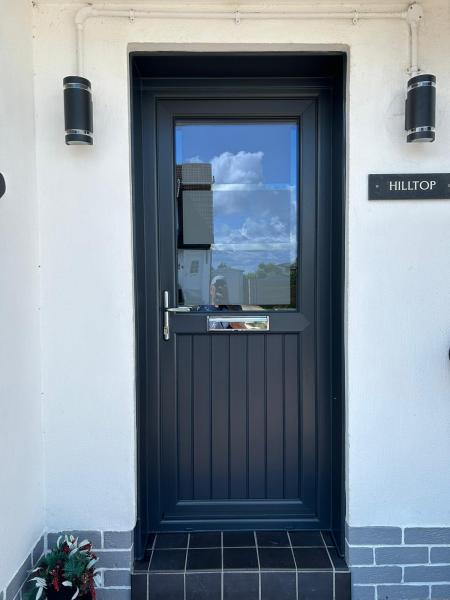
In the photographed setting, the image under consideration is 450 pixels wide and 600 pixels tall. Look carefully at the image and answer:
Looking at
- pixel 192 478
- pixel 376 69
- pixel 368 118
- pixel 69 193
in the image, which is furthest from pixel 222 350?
pixel 376 69

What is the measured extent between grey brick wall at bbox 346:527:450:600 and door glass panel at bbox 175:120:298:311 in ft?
3.71

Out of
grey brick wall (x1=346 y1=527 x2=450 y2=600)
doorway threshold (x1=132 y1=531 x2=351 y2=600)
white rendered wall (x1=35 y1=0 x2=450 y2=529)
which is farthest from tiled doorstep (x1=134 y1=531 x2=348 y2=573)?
white rendered wall (x1=35 y1=0 x2=450 y2=529)

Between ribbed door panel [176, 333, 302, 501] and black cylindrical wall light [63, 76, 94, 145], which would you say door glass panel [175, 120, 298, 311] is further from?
black cylindrical wall light [63, 76, 94, 145]

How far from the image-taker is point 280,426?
7.45 feet

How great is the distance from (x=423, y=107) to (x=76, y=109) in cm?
141

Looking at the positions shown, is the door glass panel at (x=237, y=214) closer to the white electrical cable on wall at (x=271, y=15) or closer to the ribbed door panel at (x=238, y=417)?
the ribbed door panel at (x=238, y=417)

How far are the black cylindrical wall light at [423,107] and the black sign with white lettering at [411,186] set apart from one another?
0.16 m

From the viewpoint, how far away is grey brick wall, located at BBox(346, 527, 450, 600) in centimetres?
200

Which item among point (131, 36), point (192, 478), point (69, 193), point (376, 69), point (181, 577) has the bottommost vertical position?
point (181, 577)

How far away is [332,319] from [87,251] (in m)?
1.20

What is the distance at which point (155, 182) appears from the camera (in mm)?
2189

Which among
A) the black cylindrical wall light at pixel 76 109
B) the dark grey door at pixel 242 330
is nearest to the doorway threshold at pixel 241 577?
the dark grey door at pixel 242 330

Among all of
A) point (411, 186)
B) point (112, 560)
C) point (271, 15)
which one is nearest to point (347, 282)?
point (411, 186)

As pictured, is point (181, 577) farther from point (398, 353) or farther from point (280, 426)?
point (398, 353)
